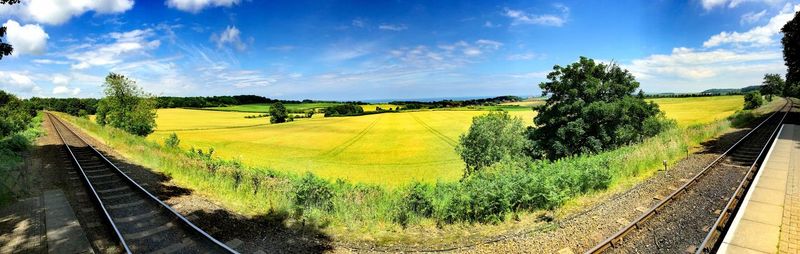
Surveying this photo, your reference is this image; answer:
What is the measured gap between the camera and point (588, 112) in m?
28.3

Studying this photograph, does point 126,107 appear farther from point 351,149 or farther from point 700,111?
point 700,111

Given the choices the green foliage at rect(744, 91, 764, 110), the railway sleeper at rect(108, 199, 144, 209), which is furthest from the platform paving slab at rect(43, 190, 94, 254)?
the green foliage at rect(744, 91, 764, 110)

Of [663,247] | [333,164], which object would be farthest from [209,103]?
[663,247]

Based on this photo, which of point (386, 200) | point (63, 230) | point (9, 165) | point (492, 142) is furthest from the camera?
point (492, 142)

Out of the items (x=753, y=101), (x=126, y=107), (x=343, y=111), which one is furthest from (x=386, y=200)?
(x=343, y=111)

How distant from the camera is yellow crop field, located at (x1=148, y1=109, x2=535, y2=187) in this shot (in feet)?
125

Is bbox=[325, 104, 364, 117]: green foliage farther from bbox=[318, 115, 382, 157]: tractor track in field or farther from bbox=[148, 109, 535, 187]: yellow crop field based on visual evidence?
bbox=[318, 115, 382, 157]: tractor track in field

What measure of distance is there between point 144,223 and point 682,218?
580 inches

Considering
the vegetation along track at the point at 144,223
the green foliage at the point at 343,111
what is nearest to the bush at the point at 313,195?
the vegetation along track at the point at 144,223

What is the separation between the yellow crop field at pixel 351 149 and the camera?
3797 centimetres

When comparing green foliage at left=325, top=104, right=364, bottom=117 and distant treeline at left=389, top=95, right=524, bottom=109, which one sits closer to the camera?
green foliage at left=325, top=104, right=364, bottom=117

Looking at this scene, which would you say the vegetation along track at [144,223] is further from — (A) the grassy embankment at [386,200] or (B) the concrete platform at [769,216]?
(B) the concrete platform at [769,216]

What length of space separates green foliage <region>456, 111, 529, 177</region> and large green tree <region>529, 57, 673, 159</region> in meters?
1.74

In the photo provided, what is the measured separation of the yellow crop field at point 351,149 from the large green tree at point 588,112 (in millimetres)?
10798
